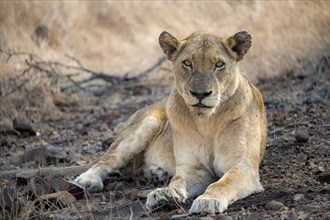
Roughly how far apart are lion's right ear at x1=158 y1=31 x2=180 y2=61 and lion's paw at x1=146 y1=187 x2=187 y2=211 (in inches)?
45.9

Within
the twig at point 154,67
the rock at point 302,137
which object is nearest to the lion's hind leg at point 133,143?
the rock at point 302,137

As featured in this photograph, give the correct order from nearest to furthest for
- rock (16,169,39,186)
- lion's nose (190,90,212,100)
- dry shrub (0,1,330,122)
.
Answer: lion's nose (190,90,212,100), rock (16,169,39,186), dry shrub (0,1,330,122)

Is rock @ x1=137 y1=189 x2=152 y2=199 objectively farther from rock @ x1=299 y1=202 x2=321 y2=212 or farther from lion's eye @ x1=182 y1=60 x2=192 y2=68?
rock @ x1=299 y1=202 x2=321 y2=212

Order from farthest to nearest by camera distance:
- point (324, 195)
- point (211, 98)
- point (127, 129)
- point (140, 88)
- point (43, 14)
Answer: point (43, 14)
point (140, 88)
point (127, 129)
point (211, 98)
point (324, 195)

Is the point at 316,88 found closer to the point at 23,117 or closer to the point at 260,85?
the point at 260,85

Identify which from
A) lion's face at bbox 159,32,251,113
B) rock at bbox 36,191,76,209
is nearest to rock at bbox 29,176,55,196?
rock at bbox 36,191,76,209

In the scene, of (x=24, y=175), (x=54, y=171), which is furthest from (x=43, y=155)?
(x=24, y=175)

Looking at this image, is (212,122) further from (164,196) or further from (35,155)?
(35,155)

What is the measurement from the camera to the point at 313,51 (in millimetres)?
9867

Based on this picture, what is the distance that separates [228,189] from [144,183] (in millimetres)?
1436

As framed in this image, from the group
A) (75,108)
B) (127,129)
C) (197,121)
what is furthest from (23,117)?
(197,121)

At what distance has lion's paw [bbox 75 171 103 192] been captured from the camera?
6.30 m

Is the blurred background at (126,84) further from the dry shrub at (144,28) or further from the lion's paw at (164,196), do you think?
the lion's paw at (164,196)

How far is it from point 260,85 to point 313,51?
2.90 ft
